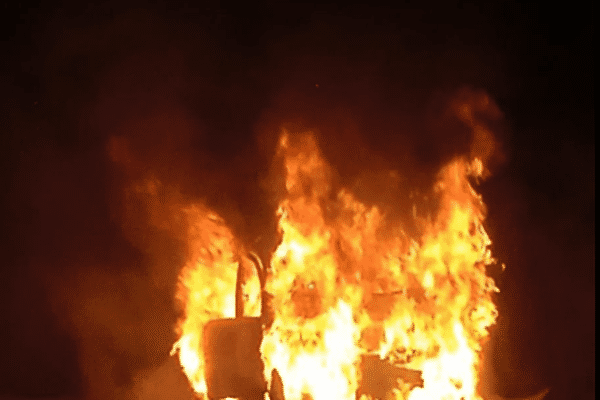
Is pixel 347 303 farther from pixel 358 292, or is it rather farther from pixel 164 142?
pixel 164 142

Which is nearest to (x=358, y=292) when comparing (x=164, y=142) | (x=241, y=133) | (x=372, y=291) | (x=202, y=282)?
(x=372, y=291)

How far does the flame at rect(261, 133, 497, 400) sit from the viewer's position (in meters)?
5.05

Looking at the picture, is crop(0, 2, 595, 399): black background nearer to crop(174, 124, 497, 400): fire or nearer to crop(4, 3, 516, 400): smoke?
crop(4, 3, 516, 400): smoke

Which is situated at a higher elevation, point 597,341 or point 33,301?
point 33,301

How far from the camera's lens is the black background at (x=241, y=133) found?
17.4ft

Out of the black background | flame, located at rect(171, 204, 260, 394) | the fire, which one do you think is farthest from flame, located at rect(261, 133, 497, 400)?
flame, located at rect(171, 204, 260, 394)

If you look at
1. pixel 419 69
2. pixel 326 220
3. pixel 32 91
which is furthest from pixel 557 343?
pixel 32 91

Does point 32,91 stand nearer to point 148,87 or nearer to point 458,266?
point 148,87

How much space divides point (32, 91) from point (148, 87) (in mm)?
968

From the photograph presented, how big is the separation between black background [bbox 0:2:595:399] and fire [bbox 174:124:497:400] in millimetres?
202

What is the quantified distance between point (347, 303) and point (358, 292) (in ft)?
0.39

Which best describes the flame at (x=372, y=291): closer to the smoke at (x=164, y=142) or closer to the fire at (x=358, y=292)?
the fire at (x=358, y=292)

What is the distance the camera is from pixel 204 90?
571 centimetres

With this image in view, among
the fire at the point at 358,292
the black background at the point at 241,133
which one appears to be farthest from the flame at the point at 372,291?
the black background at the point at 241,133
